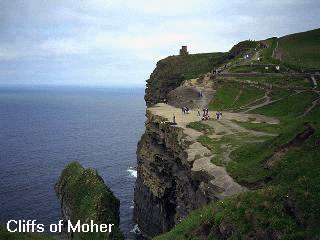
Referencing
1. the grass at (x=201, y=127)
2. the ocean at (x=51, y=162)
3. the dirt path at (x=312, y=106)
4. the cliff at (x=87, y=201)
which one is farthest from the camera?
the ocean at (x=51, y=162)

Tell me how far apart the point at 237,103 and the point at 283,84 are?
10778 mm

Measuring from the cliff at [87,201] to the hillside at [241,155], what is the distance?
8.58m

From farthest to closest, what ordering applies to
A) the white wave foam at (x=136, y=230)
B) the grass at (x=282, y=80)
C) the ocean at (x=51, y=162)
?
the ocean at (x=51, y=162), the grass at (x=282, y=80), the white wave foam at (x=136, y=230)

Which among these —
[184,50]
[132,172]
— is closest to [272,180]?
[132,172]

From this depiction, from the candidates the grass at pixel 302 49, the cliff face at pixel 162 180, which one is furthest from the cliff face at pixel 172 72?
the cliff face at pixel 162 180

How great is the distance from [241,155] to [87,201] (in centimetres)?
2186

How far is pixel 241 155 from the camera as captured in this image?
139 feet

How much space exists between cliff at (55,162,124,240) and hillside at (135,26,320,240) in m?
8.58

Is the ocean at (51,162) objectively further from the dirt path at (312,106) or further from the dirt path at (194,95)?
the dirt path at (312,106)

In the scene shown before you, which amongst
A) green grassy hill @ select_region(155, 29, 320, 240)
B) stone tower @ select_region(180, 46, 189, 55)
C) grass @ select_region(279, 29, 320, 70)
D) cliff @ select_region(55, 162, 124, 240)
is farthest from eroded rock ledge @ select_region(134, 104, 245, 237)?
stone tower @ select_region(180, 46, 189, 55)

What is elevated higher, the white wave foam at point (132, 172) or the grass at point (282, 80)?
the grass at point (282, 80)

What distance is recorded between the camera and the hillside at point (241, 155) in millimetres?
22375

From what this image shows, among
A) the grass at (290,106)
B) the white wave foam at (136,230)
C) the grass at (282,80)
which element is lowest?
the white wave foam at (136,230)

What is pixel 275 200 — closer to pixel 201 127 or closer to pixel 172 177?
pixel 201 127
